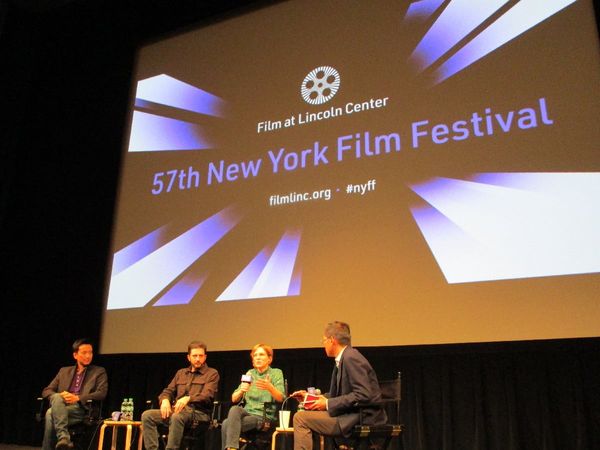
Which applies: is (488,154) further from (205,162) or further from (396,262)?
(205,162)

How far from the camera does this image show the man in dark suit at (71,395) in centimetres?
404

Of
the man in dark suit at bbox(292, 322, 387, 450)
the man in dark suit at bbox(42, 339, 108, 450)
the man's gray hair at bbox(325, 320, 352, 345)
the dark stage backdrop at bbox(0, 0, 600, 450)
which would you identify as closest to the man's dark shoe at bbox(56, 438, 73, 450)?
the man in dark suit at bbox(42, 339, 108, 450)

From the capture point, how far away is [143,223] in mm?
5348

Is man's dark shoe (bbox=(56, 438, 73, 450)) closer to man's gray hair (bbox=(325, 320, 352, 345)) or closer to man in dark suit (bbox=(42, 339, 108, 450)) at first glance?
man in dark suit (bbox=(42, 339, 108, 450))

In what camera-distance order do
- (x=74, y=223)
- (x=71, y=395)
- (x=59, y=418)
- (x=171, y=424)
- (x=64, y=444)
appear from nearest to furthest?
(x=171, y=424) < (x=64, y=444) < (x=59, y=418) < (x=71, y=395) < (x=74, y=223)

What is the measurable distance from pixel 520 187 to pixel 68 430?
3.60 metres

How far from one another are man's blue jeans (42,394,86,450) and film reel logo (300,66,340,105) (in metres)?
3.02

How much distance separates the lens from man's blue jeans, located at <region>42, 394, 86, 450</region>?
402 cm

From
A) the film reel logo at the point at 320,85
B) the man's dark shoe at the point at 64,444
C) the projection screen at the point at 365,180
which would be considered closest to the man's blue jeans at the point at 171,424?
the man's dark shoe at the point at 64,444

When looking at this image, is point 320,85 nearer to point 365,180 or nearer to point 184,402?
point 365,180

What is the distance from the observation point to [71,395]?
164 inches

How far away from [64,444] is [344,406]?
2.19 m

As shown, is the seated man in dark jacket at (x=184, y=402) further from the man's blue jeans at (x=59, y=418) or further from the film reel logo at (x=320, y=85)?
the film reel logo at (x=320, y=85)

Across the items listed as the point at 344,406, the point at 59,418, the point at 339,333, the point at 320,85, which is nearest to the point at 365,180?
the point at 320,85
